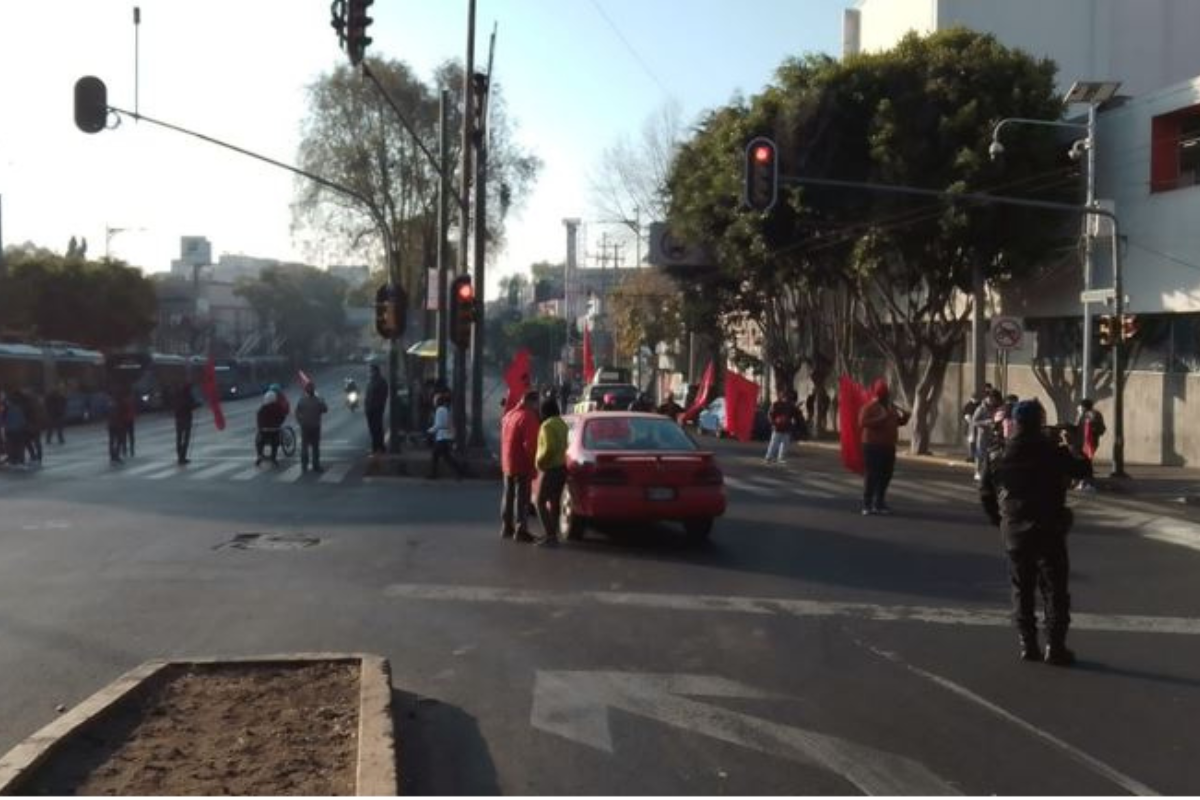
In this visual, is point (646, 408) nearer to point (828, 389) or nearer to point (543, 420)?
point (828, 389)

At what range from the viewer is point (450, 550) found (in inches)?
518

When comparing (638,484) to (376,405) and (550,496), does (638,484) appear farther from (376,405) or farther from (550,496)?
(376,405)

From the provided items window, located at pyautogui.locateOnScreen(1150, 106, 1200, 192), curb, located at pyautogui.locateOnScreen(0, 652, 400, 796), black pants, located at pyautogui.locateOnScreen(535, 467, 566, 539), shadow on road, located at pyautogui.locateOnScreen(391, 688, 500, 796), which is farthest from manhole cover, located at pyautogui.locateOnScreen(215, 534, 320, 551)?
window, located at pyautogui.locateOnScreen(1150, 106, 1200, 192)

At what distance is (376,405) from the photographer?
85.0ft

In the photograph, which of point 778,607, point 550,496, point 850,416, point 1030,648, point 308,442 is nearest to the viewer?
point 1030,648

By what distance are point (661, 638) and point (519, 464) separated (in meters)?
5.40

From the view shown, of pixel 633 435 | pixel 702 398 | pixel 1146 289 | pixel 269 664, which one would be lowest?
pixel 269 664

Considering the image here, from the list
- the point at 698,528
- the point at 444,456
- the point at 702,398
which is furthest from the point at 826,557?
the point at 702,398

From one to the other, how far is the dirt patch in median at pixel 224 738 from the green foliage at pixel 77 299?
177 feet

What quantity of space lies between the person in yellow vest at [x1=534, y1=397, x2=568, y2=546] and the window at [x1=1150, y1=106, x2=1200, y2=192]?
19.5 meters

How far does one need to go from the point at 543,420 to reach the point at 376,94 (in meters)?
42.7

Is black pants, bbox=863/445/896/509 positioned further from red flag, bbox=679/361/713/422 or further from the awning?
the awning

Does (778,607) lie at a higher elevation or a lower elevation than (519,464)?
lower

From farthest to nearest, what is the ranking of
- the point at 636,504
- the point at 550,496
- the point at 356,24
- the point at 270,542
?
the point at 356,24 < the point at 270,542 < the point at 550,496 < the point at 636,504
